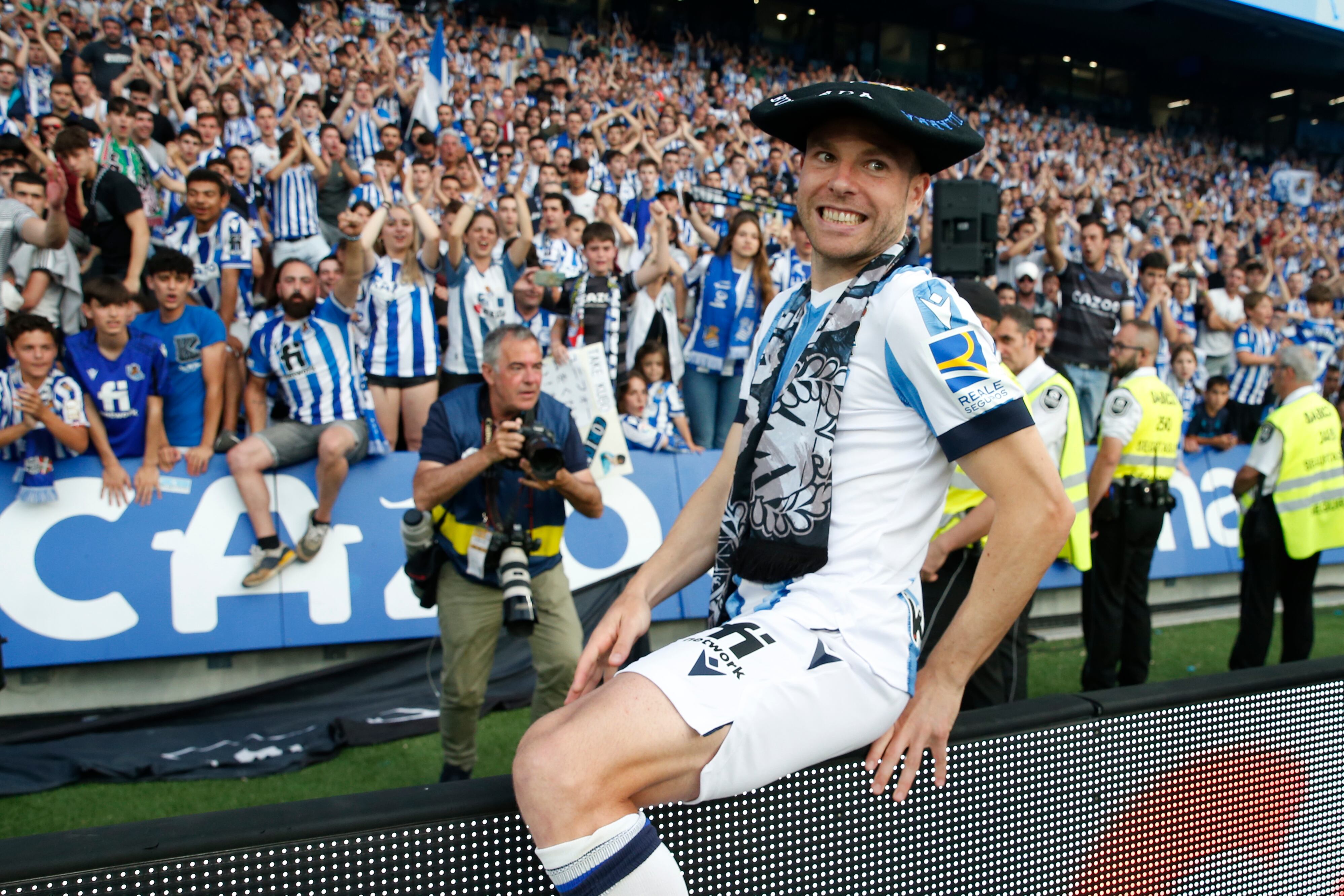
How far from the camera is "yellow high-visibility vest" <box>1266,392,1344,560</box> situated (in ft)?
18.6

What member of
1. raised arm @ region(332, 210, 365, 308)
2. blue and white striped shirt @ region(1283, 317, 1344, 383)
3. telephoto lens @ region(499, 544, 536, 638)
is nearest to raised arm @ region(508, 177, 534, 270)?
raised arm @ region(332, 210, 365, 308)

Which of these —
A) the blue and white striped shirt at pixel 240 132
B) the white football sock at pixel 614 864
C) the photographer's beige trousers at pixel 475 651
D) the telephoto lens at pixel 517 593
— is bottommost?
the photographer's beige trousers at pixel 475 651

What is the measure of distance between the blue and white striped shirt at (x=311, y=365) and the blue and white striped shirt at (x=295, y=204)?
8.85 feet

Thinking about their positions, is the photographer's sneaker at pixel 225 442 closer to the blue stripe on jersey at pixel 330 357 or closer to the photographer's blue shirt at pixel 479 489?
the blue stripe on jersey at pixel 330 357

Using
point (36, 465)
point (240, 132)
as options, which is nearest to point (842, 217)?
point (36, 465)

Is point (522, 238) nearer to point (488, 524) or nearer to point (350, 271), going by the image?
point (350, 271)

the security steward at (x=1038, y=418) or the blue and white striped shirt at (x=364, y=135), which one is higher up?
the blue and white striped shirt at (x=364, y=135)

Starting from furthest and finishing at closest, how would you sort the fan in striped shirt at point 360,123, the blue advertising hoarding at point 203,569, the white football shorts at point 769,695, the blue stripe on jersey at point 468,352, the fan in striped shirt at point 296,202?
the fan in striped shirt at point 360,123, the fan in striped shirt at point 296,202, the blue stripe on jersey at point 468,352, the blue advertising hoarding at point 203,569, the white football shorts at point 769,695

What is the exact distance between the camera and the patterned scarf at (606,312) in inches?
294

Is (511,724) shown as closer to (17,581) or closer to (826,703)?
(17,581)

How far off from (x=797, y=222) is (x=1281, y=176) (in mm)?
20557

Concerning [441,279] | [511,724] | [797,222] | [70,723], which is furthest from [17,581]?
[797,222]

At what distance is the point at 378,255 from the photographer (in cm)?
776

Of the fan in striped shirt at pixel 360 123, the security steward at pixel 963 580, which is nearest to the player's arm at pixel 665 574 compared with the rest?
the security steward at pixel 963 580
